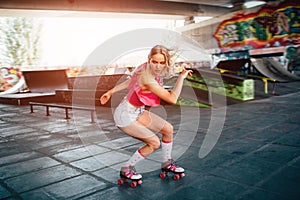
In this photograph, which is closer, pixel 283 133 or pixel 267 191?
pixel 267 191

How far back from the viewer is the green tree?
19.4m

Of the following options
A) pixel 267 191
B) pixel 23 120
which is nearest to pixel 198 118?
pixel 267 191

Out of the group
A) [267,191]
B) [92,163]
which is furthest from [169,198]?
[92,163]

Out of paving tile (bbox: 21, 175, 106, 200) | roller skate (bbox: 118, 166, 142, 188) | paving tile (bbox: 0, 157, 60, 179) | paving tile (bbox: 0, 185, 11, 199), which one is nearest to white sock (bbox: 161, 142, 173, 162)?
roller skate (bbox: 118, 166, 142, 188)

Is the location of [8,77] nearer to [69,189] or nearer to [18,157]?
[18,157]

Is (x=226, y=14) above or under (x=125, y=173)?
above

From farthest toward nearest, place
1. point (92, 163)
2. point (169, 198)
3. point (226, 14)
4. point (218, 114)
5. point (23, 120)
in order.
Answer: point (226, 14) → point (23, 120) → point (218, 114) → point (92, 163) → point (169, 198)

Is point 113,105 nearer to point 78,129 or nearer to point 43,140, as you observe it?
point 78,129

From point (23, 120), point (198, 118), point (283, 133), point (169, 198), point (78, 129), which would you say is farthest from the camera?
point (23, 120)

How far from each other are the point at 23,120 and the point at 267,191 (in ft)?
A: 24.2

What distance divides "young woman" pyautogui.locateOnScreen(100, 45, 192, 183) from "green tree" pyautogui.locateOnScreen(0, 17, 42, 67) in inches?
721

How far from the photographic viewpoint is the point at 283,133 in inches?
202

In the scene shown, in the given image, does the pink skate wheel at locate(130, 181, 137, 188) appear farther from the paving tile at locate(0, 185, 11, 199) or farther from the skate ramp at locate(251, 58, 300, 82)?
the skate ramp at locate(251, 58, 300, 82)

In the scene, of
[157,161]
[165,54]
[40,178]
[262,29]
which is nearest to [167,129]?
[165,54]
